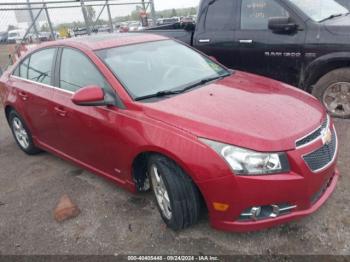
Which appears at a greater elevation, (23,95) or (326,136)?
(23,95)

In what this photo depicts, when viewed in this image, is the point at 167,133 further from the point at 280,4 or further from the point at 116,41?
the point at 280,4

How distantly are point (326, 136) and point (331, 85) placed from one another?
2388mm

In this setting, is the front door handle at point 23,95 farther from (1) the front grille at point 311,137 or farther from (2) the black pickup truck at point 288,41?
(1) the front grille at point 311,137

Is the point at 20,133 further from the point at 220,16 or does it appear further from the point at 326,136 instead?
the point at 326,136

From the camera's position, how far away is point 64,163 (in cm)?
476

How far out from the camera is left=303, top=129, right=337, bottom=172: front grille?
2.55 meters

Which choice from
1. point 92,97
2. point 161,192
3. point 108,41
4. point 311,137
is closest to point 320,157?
point 311,137

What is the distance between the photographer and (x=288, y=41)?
5055 millimetres

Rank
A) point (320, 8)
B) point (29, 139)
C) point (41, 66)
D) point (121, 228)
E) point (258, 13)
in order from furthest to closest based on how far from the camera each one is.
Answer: point (258, 13) → point (320, 8) → point (29, 139) → point (41, 66) → point (121, 228)

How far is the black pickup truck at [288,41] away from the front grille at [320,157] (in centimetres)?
234

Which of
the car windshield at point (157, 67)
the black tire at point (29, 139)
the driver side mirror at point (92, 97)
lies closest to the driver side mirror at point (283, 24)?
the car windshield at point (157, 67)

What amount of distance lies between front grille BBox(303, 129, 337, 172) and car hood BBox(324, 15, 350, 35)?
2.47m

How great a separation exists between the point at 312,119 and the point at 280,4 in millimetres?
2912

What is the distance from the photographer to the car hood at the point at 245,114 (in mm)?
2502
